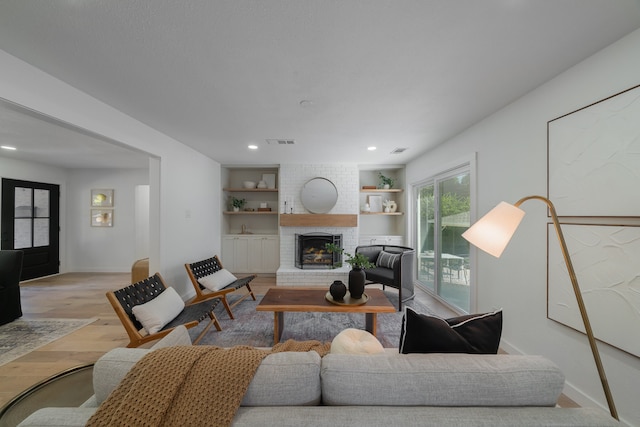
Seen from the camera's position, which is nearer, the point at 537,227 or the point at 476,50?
the point at 476,50

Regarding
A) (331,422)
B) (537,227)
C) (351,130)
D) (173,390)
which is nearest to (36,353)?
(173,390)

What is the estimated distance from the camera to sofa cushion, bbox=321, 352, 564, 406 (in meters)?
0.81

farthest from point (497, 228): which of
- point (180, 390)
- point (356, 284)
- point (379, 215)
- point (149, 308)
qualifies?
point (379, 215)

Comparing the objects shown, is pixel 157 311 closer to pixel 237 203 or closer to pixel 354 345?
pixel 354 345

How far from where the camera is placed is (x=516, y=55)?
1478 mm

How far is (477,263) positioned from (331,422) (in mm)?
2523

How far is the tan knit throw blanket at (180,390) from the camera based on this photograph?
2.35 ft

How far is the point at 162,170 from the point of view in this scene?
3004 mm

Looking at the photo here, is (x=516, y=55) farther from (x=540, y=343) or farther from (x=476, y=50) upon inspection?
(x=540, y=343)

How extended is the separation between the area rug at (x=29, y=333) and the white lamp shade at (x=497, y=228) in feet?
12.7

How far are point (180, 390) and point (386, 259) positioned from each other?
338 cm

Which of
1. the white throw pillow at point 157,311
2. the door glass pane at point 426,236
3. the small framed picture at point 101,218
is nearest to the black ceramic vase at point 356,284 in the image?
the white throw pillow at point 157,311

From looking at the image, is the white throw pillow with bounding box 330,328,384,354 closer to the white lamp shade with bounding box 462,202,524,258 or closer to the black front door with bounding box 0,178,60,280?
the white lamp shade with bounding box 462,202,524,258

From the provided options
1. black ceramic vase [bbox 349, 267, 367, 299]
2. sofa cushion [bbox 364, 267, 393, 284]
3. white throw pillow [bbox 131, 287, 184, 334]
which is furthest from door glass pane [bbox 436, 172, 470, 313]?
white throw pillow [bbox 131, 287, 184, 334]
